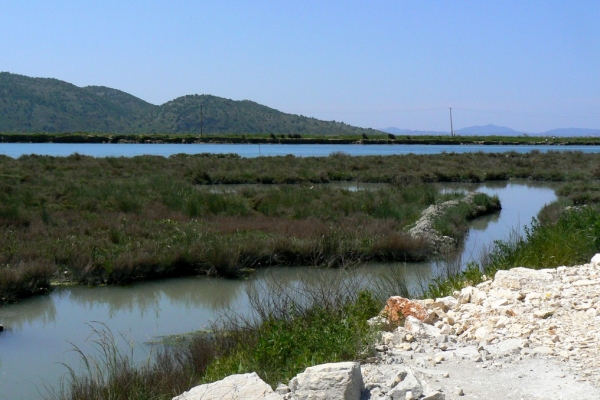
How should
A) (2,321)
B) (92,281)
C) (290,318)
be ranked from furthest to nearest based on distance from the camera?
(92,281) → (2,321) → (290,318)

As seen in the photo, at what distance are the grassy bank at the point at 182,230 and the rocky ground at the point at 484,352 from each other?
17.1 ft

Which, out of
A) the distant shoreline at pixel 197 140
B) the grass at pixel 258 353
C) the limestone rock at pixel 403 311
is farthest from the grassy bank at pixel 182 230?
the distant shoreline at pixel 197 140

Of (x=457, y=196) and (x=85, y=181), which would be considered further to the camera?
(x=85, y=181)

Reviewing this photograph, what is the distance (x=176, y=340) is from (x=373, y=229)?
26.7 feet

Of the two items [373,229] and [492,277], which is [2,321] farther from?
[373,229]

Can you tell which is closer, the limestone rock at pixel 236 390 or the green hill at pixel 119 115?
the limestone rock at pixel 236 390

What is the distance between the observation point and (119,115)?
146 metres

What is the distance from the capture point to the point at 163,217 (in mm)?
17828

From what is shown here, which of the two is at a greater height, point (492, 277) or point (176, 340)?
point (492, 277)

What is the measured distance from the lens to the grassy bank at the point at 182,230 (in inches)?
497

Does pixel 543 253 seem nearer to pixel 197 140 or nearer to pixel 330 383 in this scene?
pixel 330 383

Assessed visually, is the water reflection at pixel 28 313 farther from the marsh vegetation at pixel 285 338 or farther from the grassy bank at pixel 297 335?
the grassy bank at pixel 297 335

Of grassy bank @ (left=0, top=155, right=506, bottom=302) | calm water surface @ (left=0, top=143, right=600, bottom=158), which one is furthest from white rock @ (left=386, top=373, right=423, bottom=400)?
calm water surface @ (left=0, top=143, right=600, bottom=158)

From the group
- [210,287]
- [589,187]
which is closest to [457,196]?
[589,187]
